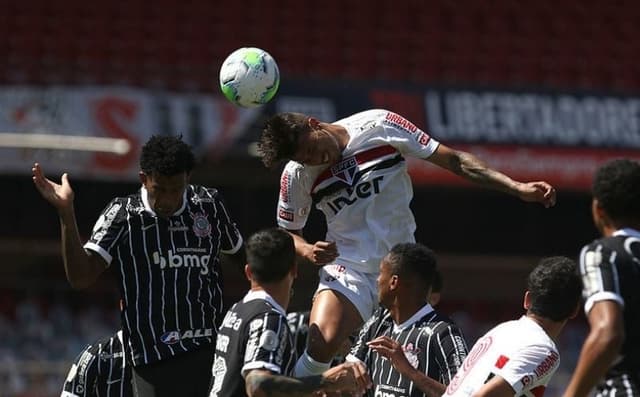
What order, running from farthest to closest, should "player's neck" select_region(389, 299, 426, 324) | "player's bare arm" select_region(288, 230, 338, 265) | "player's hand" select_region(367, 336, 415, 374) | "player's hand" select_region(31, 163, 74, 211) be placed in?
"player's neck" select_region(389, 299, 426, 324)
"player's bare arm" select_region(288, 230, 338, 265)
"player's hand" select_region(31, 163, 74, 211)
"player's hand" select_region(367, 336, 415, 374)

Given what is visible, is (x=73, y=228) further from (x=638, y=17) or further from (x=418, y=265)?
(x=638, y=17)

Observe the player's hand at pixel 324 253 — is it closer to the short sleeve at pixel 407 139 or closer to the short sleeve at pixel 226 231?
the short sleeve at pixel 226 231

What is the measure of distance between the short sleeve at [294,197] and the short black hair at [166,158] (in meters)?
0.78

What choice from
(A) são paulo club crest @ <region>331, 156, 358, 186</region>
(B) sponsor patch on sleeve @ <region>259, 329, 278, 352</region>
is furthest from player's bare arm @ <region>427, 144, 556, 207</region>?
(B) sponsor patch on sleeve @ <region>259, 329, 278, 352</region>

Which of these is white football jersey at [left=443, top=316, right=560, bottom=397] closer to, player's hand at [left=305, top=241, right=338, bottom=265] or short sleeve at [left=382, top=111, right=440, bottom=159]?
player's hand at [left=305, top=241, right=338, bottom=265]

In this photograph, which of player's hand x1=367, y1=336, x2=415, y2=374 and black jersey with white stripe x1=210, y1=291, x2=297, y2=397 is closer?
black jersey with white stripe x1=210, y1=291, x2=297, y2=397

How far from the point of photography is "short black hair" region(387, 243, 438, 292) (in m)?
7.37

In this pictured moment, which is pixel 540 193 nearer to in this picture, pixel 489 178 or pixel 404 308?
pixel 489 178

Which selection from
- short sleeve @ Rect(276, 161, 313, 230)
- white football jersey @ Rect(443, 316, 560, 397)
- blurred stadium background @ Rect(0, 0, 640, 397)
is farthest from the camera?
blurred stadium background @ Rect(0, 0, 640, 397)

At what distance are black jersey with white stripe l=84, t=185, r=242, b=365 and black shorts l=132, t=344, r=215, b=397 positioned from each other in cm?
5

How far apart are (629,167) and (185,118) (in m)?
10.9

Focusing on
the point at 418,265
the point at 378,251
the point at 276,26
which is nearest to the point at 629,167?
the point at 418,265

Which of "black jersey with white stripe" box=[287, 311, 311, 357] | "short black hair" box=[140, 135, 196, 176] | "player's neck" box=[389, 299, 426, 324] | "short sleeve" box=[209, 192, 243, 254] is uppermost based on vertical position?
"short black hair" box=[140, 135, 196, 176]

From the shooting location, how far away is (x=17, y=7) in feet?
64.5
